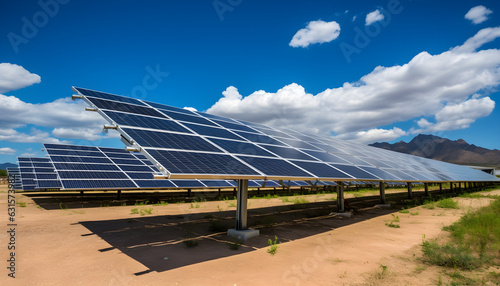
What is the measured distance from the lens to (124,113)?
1201cm

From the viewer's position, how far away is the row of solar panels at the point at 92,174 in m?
22.2

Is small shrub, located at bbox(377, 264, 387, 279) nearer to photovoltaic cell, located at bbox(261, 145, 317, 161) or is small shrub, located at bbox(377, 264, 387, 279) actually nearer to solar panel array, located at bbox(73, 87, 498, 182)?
solar panel array, located at bbox(73, 87, 498, 182)

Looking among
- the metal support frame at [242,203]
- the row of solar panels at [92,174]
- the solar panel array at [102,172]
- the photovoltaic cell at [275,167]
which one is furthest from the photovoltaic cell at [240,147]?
the solar panel array at [102,172]

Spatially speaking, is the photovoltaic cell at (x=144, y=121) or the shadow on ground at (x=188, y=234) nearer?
the shadow on ground at (x=188, y=234)

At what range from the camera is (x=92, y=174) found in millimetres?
24031

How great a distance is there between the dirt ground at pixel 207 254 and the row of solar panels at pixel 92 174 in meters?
6.01

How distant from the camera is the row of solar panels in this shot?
22172 millimetres

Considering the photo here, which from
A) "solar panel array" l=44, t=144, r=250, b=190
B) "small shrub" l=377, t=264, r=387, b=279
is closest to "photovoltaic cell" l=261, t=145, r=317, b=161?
"small shrub" l=377, t=264, r=387, b=279

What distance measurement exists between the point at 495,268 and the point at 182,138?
38.3ft

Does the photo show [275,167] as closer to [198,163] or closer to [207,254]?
[198,163]

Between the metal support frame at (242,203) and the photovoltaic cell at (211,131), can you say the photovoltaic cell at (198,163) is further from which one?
the photovoltaic cell at (211,131)

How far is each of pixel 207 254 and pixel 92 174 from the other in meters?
19.0

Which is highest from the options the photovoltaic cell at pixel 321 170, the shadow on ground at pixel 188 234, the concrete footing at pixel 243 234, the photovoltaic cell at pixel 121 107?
the photovoltaic cell at pixel 121 107

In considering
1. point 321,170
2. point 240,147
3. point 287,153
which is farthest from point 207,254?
point 287,153
